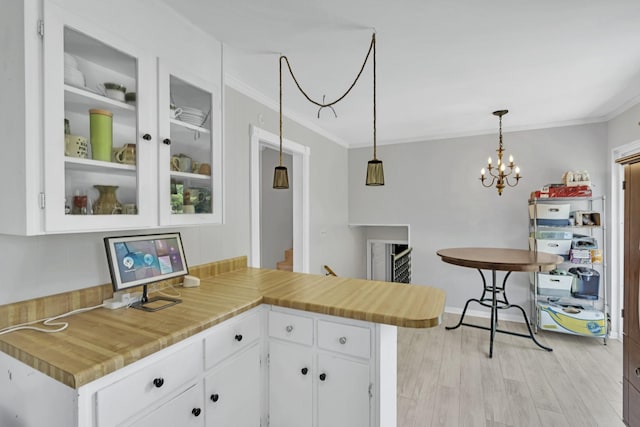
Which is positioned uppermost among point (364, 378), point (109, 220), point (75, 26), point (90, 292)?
point (75, 26)

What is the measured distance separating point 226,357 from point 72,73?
1344 mm

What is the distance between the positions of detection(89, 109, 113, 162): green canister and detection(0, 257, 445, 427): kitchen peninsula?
2.24 feet

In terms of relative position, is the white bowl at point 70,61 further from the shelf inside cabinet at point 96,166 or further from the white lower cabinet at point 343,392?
the white lower cabinet at point 343,392

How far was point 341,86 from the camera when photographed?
2533 mm

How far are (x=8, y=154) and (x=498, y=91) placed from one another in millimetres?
3260

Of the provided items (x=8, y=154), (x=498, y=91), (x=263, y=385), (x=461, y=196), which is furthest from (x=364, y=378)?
(x=461, y=196)

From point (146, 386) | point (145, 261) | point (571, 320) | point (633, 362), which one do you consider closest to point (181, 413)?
point (146, 386)

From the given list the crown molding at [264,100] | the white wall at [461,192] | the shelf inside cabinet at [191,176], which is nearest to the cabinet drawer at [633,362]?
the white wall at [461,192]

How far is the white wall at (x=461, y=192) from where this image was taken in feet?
11.9

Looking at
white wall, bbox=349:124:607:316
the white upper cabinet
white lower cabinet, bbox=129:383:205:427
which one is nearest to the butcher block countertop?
white lower cabinet, bbox=129:383:205:427

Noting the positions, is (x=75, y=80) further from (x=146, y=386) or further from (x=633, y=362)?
(x=633, y=362)

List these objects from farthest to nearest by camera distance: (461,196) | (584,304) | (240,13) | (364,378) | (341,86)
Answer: (461,196) < (584,304) < (341,86) < (240,13) < (364,378)

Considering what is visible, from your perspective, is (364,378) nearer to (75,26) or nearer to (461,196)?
(75,26)

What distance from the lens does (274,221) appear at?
5168mm
